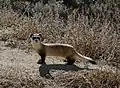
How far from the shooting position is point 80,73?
4.00 m

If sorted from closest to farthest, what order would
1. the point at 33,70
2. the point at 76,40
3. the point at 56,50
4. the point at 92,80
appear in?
the point at 92,80 → the point at 33,70 → the point at 56,50 → the point at 76,40

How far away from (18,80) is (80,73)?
2.48 feet

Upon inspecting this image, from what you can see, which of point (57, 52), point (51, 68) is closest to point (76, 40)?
point (57, 52)

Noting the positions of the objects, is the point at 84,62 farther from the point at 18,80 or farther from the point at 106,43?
the point at 18,80

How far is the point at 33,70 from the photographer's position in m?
4.12

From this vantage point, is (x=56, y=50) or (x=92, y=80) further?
(x=56, y=50)

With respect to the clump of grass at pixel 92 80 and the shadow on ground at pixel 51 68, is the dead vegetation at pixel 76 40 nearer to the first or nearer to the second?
the clump of grass at pixel 92 80

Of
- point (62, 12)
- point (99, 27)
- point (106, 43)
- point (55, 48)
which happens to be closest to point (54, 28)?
point (99, 27)

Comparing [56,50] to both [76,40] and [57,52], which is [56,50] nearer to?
[57,52]

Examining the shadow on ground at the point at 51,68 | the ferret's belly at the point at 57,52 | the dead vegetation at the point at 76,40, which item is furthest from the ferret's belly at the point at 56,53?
the dead vegetation at the point at 76,40

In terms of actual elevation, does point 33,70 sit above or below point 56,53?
below

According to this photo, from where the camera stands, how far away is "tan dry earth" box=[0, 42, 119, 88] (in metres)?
3.83

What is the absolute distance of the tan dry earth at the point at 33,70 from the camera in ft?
12.6

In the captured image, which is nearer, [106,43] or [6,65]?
[6,65]
